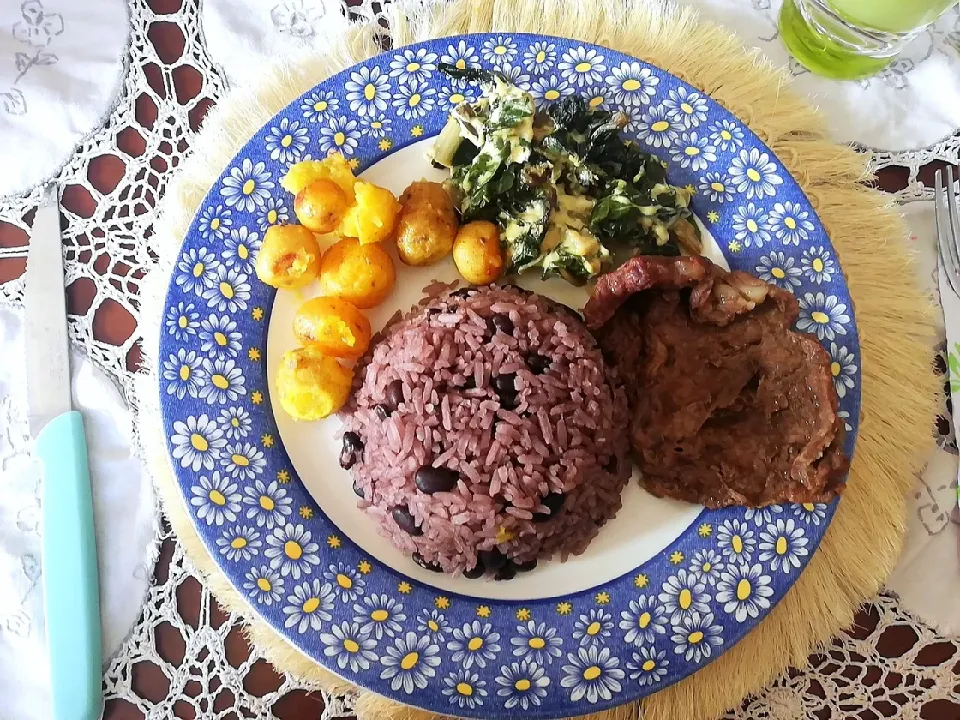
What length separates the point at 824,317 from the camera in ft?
6.87

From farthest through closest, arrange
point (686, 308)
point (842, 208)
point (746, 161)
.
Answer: point (842, 208), point (746, 161), point (686, 308)

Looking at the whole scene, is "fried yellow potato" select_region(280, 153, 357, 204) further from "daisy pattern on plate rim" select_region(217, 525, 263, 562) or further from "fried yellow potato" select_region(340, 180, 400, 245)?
"daisy pattern on plate rim" select_region(217, 525, 263, 562)

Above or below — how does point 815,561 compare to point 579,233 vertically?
below

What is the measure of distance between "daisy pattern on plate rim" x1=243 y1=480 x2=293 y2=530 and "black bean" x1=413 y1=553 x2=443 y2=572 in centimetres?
36

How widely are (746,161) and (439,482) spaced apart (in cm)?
130

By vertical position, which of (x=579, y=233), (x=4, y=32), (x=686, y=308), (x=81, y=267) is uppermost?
(x=4, y=32)

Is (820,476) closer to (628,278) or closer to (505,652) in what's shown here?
(628,278)

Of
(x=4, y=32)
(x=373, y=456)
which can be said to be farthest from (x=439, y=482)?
(x=4, y=32)

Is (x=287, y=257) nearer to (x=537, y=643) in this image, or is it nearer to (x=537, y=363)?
(x=537, y=363)

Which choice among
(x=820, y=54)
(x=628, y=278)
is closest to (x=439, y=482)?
(x=628, y=278)

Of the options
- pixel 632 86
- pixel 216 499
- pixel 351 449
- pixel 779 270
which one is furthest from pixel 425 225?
pixel 779 270

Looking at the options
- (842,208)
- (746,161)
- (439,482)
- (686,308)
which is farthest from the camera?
(842,208)

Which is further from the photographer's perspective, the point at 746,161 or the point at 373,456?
the point at 746,161

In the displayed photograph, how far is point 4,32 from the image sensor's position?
2.48 m
